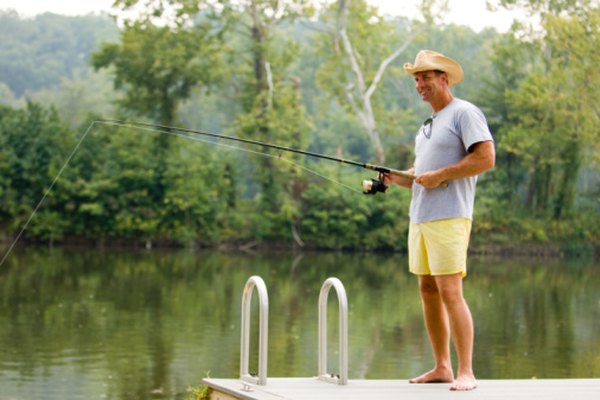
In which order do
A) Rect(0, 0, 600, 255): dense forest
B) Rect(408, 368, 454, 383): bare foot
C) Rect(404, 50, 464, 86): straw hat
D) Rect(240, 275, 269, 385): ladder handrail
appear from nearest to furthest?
Rect(240, 275, 269, 385): ladder handrail → Rect(404, 50, 464, 86): straw hat → Rect(408, 368, 454, 383): bare foot → Rect(0, 0, 600, 255): dense forest

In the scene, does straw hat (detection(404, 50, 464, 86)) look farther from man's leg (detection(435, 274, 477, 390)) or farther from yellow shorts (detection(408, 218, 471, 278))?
man's leg (detection(435, 274, 477, 390))

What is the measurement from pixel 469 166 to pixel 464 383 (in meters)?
0.91

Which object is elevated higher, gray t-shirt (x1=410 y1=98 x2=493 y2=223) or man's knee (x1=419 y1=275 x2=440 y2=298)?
gray t-shirt (x1=410 y1=98 x2=493 y2=223)

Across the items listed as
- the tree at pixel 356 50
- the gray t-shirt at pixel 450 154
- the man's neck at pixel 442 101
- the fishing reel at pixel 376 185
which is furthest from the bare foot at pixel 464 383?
the tree at pixel 356 50

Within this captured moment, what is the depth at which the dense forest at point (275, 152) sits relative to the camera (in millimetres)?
36000

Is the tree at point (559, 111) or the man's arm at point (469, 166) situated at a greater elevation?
the tree at point (559, 111)

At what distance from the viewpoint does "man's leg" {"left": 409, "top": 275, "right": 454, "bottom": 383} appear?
235 inches

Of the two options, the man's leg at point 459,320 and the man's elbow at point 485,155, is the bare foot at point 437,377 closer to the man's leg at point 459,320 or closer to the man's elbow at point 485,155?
the man's leg at point 459,320

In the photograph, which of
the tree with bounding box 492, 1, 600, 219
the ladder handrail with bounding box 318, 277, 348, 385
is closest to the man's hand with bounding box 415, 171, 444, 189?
the ladder handrail with bounding box 318, 277, 348, 385

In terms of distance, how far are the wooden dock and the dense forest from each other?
29.3m

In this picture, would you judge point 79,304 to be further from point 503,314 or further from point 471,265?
point 471,265

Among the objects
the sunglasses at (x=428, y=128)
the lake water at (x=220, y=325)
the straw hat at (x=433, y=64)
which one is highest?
the straw hat at (x=433, y=64)

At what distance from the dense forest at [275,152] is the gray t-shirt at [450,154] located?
29220 millimetres

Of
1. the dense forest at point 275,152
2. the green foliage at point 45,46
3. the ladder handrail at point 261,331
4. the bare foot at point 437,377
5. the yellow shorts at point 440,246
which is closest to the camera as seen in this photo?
the ladder handrail at point 261,331
